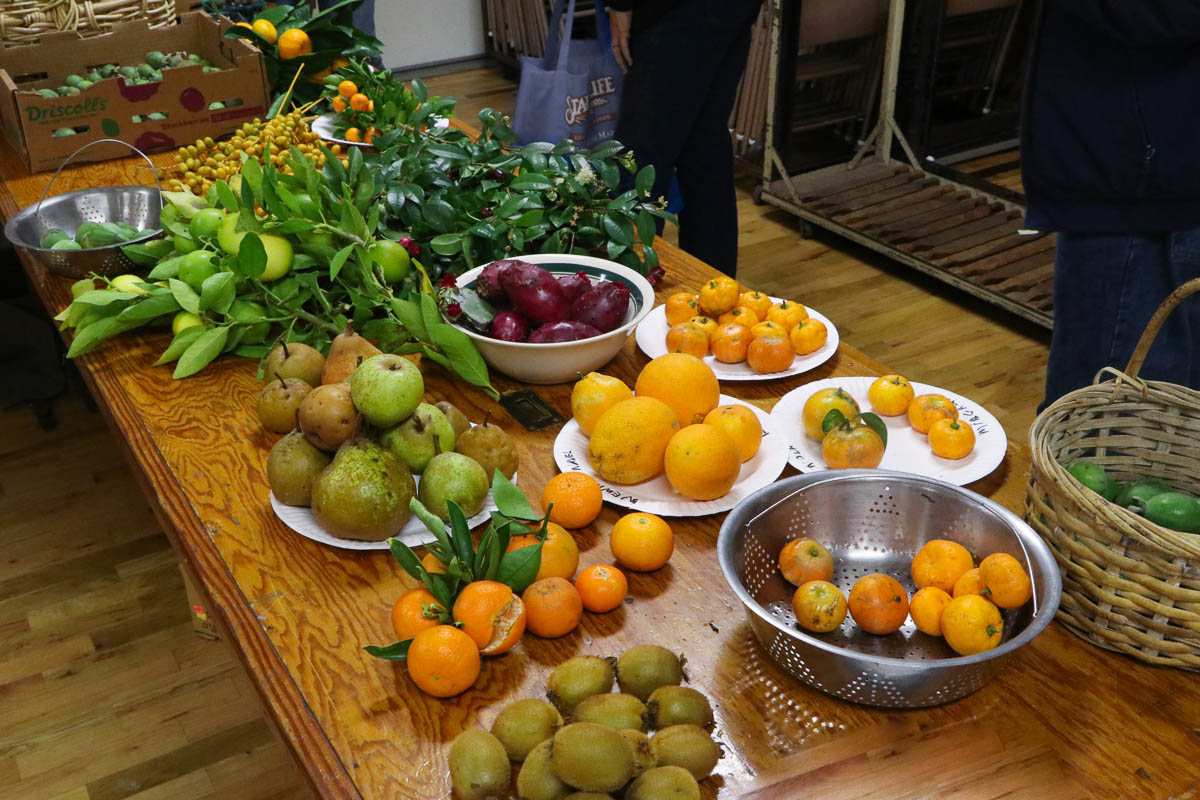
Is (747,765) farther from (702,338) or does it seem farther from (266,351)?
(266,351)

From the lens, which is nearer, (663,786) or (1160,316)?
(663,786)

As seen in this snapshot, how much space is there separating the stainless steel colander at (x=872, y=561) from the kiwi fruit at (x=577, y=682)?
134 mm

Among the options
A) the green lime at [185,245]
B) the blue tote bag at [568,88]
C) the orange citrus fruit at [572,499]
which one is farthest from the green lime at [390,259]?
the blue tote bag at [568,88]

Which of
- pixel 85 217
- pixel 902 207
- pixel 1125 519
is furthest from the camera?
pixel 902 207

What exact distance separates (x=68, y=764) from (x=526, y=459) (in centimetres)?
118

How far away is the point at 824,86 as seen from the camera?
4656 millimetres

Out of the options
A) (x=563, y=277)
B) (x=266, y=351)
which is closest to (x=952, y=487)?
(x=563, y=277)

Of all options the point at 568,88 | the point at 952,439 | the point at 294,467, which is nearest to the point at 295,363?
the point at 294,467

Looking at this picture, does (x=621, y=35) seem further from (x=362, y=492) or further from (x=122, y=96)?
(x=362, y=492)

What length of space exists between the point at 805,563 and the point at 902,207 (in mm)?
3083

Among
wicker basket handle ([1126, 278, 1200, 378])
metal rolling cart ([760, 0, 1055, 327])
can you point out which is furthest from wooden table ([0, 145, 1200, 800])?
metal rolling cart ([760, 0, 1055, 327])

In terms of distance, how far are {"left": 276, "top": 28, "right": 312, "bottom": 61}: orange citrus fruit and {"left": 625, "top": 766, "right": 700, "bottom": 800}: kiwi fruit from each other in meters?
2.19

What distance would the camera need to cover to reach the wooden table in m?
0.87

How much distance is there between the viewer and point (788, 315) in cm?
150
